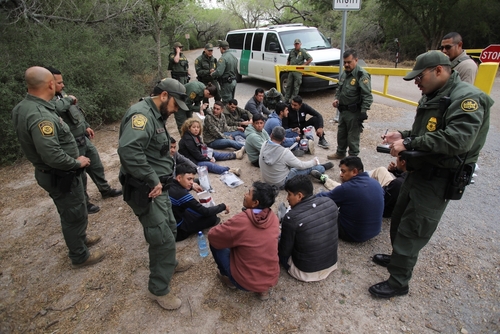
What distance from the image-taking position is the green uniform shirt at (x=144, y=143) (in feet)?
7.12

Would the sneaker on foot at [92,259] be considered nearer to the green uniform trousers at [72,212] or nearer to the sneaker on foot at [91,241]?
the green uniform trousers at [72,212]

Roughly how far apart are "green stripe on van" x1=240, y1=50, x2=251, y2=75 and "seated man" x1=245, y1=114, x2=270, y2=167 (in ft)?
21.6

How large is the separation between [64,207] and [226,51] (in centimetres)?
593

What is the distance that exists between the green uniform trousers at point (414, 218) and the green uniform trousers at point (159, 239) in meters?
1.90

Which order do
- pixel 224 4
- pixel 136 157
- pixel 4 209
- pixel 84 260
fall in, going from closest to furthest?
pixel 136 157 < pixel 84 260 < pixel 4 209 < pixel 224 4

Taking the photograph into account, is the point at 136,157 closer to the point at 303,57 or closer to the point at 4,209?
the point at 4,209

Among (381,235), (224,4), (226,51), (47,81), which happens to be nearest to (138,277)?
(47,81)

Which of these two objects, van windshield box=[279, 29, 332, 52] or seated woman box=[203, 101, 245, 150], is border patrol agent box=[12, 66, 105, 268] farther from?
van windshield box=[279, 29, 332, 52]

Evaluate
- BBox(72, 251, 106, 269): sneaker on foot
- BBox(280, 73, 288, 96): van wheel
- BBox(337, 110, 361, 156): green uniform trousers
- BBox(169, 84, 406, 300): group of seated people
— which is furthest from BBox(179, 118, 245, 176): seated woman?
BBox(280, 73, 288, 96): van wheel

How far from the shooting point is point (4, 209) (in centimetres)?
434

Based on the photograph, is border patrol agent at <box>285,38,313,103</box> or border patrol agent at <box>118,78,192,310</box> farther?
border patrol agent at <box>285,38,313,103</box>

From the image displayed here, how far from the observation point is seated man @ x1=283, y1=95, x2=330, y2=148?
585 cm

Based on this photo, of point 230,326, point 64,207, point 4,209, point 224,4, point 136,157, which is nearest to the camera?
point 136,157

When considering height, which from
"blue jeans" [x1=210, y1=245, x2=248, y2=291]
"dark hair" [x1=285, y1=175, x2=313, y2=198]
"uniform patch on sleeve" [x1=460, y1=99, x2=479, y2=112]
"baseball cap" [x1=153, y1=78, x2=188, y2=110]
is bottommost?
"blue jeans" [x1=210, y1=245, x2=248, y2=291]
